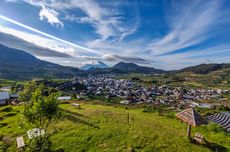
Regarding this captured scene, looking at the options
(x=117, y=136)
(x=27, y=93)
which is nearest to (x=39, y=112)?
(x=117, y=136)

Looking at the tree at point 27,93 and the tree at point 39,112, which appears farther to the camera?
the tree at point 27,93

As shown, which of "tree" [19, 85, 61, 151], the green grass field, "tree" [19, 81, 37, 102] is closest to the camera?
"tree" [19, 85, 61, 151]

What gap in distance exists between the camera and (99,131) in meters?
25.5

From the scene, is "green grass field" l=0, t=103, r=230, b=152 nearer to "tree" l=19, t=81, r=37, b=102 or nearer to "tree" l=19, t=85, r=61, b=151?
"tree" l=19, t=85, r=61, b=151

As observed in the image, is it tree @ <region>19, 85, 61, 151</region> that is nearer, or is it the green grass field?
tree @ <region>19, 85, 61, 151</region>

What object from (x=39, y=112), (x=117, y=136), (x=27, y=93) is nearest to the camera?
(x=39, y=112)

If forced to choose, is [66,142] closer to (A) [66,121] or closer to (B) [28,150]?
(B) [28,150]

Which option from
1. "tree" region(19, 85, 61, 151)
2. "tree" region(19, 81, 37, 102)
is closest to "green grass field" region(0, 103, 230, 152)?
"tree" region(19, 85, 61, 151)

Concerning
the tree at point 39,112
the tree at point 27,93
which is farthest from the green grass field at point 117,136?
the tree at point 27,93

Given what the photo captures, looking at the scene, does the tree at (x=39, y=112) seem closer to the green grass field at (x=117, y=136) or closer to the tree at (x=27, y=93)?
the green grass field at (x=117, y=136)

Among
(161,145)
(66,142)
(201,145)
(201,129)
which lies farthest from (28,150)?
(201,129)

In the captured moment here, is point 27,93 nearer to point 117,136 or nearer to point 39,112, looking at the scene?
point 39,112

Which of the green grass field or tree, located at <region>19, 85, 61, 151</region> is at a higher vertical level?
tree, located at <region>19, 85, 61, 151</region>

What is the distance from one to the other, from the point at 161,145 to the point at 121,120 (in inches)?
451
